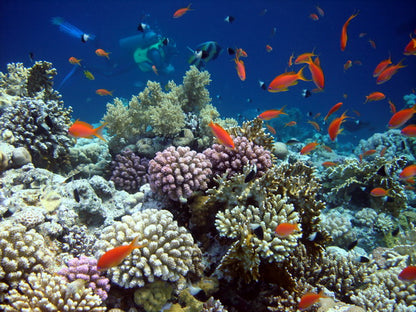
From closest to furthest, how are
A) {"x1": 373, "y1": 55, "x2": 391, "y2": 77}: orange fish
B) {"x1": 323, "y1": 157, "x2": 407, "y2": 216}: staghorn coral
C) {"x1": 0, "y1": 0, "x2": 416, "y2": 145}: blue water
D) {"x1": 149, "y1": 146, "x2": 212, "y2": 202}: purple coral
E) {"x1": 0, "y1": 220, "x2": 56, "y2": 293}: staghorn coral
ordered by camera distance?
{"x1": 0, "y1": 220, "x2": 56, "y2": 293}: staghorn coral
{"x1": 149, "y1": 146, "x2": 212, "y2": 202}: purple coral
{"x1": 323, "y1": 157, "x2": 407, "y2": 216}: staghorn coral
{"x1": 373, "y1": 55, "x2": 391, "y2": 77}: orange fish
{"x1": 0, "y1": 0, "x2": 416, "y2": 145}: blue water

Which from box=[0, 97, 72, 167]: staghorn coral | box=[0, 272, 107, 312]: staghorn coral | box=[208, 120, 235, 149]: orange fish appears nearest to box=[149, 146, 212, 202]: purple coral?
box=[208, 120, 235, 149]: orange fish

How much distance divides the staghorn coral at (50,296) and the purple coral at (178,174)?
1.77m

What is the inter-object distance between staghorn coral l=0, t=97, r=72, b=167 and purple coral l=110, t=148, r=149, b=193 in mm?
1490

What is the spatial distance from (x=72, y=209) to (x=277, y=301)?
3.68 meters

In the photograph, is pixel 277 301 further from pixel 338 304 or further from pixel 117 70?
pixel 117 70

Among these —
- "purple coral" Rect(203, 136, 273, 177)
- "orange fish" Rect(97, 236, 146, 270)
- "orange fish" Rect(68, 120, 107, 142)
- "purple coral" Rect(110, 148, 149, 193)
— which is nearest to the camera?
"orange fish" Rect(97, 236, 146, 270)

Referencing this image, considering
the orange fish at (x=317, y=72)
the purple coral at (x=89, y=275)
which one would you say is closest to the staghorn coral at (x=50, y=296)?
the purple coral at (x=89, y=275)

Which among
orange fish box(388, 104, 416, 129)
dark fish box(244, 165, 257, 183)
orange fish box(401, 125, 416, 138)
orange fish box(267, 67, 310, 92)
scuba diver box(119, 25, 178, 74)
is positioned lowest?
dark fish box(244, 165, 257, 183)

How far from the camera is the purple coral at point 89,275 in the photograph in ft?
8.23

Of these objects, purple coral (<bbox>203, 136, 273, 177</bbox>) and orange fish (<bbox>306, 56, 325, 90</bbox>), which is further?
orange fish (<bbox>306, 56, 325, 90</bbox>)

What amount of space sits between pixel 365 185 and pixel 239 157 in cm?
491

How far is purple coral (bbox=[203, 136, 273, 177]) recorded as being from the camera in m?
4.14

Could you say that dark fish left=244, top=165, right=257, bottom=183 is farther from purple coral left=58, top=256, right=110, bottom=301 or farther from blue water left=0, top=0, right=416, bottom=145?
blue water left=0, top=0, right=416, bottom=145

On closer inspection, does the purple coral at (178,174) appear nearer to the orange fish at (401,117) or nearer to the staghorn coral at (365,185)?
the orange fish at (401,117)
